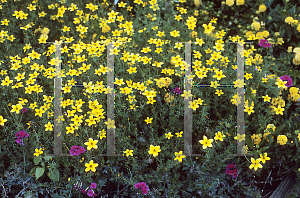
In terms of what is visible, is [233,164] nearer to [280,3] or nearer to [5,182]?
[5,182]

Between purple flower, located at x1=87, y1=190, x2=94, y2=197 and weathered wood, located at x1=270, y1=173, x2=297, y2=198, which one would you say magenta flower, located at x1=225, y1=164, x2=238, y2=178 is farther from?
purple flower, located at x1=87, y1=190, x2=94, y2=197

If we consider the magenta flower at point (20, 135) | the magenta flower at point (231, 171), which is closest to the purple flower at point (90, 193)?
the magenta flower at point (20, 135)

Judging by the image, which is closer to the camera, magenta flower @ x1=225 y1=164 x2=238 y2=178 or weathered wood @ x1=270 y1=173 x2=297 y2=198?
magenta flower @ x1=225 y1=164 x2=238 y2=178

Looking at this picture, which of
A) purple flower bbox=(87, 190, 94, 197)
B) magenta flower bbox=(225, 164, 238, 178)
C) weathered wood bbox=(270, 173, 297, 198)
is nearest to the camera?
purple flower bbox=(87, 190, 94, 197)

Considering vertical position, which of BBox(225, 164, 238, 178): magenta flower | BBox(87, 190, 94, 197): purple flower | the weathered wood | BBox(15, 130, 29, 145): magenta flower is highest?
BBox(15, 130, 29, 145): magenta flower

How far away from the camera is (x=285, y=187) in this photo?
260cm

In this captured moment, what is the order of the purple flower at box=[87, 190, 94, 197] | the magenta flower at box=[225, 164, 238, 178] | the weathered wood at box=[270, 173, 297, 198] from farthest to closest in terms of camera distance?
the weathered wood at box=[270, 173, 297, 198] → the magenta flower at box=[225, 164, 238, 178] → the purple flower at box=[87, 190, 94, 197]

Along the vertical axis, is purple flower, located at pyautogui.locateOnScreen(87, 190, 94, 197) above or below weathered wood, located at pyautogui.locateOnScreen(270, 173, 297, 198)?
above

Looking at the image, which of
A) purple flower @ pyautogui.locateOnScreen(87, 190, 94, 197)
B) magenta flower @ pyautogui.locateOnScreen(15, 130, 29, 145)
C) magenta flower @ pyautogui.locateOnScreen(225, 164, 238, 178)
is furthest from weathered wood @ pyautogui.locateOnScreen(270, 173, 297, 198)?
magenta flower @ pyautogui.locateOnScreen(15, 130, 29, 145)

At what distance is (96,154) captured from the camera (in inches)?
104

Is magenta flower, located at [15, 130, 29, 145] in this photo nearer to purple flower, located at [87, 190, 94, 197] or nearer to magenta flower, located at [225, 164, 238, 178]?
purple flower, located at [87, 190, 94, 197]

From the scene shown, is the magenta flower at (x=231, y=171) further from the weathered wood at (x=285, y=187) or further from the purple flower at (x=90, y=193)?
the purple flower at (x=90, y=193)

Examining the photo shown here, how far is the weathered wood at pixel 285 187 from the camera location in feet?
8.35

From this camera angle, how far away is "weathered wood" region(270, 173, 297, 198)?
2.54 meters
